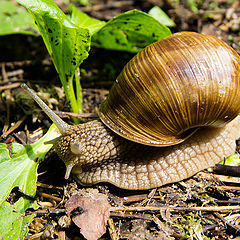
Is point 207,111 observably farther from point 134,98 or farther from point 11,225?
point 11,225

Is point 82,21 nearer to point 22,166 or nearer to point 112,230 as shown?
point 22,166

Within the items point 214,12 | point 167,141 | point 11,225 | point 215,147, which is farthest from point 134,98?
point 214,12

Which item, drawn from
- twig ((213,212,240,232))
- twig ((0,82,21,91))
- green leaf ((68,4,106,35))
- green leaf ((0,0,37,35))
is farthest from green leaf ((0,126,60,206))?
green leaf ((0,0,37,35))

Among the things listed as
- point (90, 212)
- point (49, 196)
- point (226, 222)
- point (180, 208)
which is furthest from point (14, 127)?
point (226, 222)

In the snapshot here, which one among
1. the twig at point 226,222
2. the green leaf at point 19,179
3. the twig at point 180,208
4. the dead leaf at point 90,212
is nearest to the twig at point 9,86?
the green leaf at point 19,179

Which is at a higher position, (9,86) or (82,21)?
(82,21)

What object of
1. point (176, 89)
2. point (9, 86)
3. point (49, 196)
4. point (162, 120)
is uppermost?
point (176, 89)
